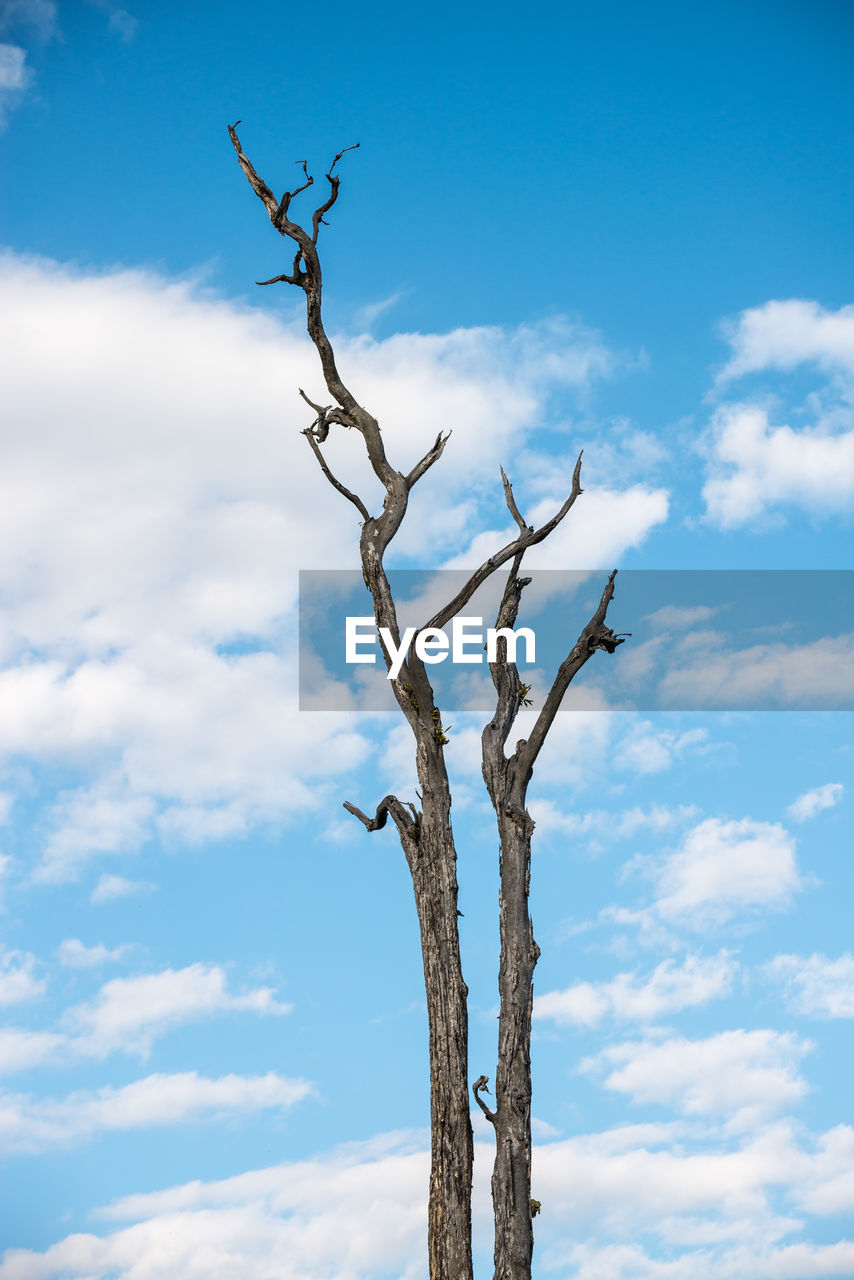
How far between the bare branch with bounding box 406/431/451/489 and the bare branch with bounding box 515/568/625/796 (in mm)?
2401

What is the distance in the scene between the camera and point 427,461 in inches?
508

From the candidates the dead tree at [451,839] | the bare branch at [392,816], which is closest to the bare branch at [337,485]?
the dead tree at [451,839]

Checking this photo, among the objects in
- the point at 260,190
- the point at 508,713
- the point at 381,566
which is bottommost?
the point at 508,713

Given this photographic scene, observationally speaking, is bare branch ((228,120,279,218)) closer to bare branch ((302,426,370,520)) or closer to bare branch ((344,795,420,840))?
bare branch ((302,426,370,520))

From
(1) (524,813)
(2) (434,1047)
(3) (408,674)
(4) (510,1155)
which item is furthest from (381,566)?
(4) (510,1155)

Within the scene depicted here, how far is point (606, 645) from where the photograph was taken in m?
12.4

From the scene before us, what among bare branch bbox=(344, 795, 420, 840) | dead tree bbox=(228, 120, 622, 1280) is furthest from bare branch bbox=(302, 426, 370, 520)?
bare branch bbox=(344, 795, 420, 840)

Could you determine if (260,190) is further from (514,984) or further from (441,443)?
(514,984)

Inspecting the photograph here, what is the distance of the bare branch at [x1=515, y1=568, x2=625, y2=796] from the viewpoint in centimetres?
1218

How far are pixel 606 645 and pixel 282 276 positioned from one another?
537cm

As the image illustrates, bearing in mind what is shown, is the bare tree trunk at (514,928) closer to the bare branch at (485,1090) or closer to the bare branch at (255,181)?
the bare branch at (485,1090)

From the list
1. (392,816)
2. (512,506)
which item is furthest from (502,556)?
(392,816)

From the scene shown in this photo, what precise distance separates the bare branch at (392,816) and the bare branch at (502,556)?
192 centimetres

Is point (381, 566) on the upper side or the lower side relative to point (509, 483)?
lower
